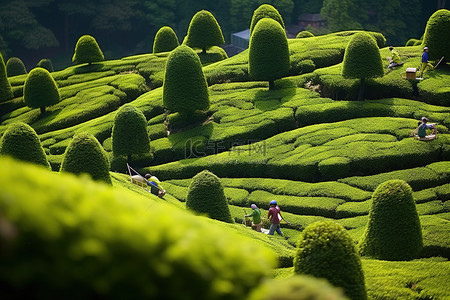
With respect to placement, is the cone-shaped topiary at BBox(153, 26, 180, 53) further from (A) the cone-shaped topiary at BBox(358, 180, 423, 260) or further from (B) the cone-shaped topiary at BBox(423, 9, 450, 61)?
(A) the cone-shaped topiary at BBox(358, 180, 423, 260)

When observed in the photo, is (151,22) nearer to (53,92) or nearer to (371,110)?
(53,92)

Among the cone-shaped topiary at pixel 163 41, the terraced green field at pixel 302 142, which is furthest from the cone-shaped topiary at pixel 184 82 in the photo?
the cone-shaped topiary at pixel 163 41

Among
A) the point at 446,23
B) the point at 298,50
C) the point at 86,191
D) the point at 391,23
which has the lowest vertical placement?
the point at 391,23

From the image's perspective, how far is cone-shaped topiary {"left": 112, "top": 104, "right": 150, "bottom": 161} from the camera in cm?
2403

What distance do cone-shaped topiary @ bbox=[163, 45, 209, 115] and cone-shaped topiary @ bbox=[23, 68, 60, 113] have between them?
8228mm

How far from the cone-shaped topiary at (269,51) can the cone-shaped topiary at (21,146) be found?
14.4 meters

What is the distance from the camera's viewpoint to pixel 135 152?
2444 cm

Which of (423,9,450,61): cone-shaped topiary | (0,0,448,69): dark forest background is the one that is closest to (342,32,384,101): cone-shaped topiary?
(423,9,450,61): cone-shaped topiary

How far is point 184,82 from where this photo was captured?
26.7 metres

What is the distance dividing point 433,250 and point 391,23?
53.0 m

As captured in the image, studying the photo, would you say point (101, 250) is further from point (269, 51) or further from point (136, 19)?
point (136, 19)

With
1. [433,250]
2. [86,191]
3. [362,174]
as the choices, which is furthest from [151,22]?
[86,191]

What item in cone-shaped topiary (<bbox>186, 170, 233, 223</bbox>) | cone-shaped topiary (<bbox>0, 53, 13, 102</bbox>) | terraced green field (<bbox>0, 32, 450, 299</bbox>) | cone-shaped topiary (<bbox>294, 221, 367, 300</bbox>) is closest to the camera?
cone-shaped topiary (<bbox>294, 221, 367, 300</bbox>)

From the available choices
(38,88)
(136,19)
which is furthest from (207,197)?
(136,19)
